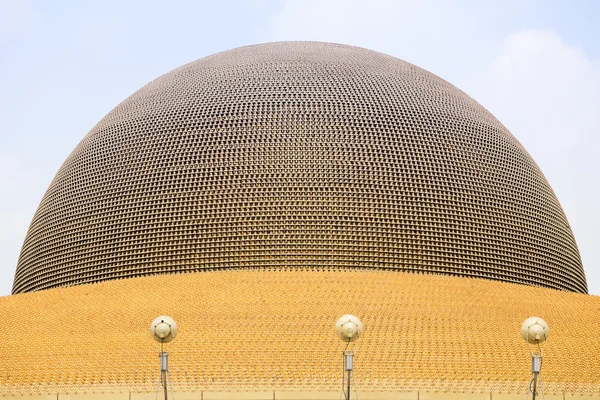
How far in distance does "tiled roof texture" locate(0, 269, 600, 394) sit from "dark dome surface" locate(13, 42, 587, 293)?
1.47m

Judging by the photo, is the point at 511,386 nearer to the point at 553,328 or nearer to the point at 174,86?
the point at 553,328

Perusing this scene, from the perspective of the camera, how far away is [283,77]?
1127 inches

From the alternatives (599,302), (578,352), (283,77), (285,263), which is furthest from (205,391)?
(283,77)

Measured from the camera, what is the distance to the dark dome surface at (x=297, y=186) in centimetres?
2566

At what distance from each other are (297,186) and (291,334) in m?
7.68

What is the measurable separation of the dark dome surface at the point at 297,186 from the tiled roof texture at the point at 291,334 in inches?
57.8

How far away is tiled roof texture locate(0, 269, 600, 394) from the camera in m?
17.0

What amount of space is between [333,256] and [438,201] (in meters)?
3.35

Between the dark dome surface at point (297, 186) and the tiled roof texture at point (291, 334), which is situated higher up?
the dark dome surface at point (297, 186)

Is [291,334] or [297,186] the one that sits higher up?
[297,186]

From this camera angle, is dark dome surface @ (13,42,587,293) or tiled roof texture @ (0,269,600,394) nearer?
tiled roof texture @ (0,269,600,394)

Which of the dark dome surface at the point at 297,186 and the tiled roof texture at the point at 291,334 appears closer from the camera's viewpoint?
the tiled roof texture at the point at 291,334

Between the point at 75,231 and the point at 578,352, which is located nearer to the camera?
the point at 578,352

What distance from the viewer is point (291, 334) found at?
18.8 metres
